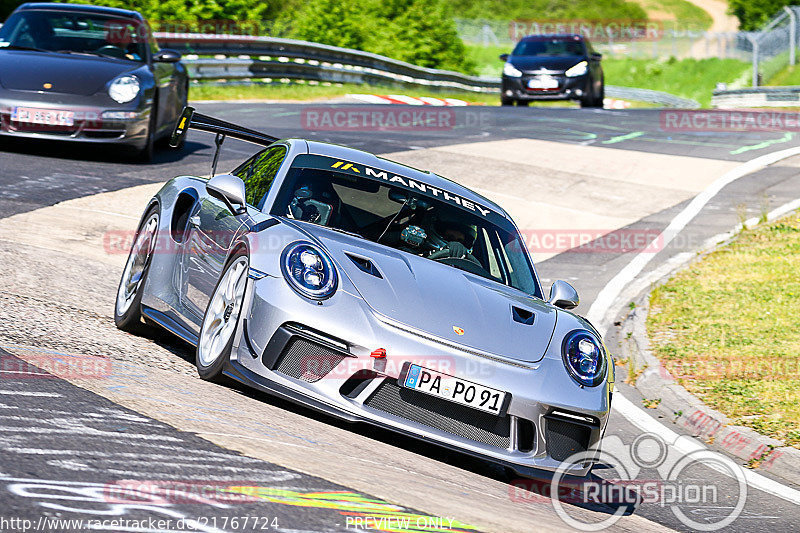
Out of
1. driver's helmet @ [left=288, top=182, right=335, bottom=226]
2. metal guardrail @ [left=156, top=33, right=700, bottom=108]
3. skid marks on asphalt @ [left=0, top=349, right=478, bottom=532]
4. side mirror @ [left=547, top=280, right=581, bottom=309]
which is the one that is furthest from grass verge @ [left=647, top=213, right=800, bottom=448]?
metal guardrail @ [left=156, top=33, right=700, bottom=108]

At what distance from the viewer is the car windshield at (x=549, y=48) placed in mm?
25594

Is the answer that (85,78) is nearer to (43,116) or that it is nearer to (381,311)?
(43,116)

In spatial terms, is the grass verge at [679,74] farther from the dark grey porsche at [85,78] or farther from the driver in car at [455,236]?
the driver in car at [455,236]

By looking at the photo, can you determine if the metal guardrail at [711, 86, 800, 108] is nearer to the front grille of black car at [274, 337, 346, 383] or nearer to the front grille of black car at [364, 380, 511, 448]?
the front grille of black car at [364, 380, 511, 448]

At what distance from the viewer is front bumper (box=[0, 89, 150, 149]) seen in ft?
38.9

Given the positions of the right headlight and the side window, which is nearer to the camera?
the side window

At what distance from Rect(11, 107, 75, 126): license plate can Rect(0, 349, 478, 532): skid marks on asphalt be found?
7.80 m

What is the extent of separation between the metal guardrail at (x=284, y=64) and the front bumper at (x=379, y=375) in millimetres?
18278

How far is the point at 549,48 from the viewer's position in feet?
84.6

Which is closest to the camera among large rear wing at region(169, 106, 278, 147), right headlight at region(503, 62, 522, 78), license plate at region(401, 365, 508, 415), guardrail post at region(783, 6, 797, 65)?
license plate at region(401, 365, 508, 415)

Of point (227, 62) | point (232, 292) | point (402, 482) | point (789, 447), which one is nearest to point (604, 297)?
point (789, 447)

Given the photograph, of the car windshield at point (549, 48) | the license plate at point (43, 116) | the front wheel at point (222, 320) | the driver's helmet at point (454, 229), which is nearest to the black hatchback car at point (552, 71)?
the car windshield at point (549, 48)

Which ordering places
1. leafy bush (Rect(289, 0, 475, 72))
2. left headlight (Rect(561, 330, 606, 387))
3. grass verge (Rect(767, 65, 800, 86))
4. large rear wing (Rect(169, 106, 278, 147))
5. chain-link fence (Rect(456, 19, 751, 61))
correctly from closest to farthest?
left headlight (Rect(561, 330, 606, 387)), large rear wing (Rect(169, 106, 278, 147)), grass verge (Rect(767, 65, 800, 86)), leafy bush (Rect(289, 0, 475, 72)), chain-link fence (Rect(456, 19, 751, 61))

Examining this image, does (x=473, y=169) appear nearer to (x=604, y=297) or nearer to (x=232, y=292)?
(x=604, y=297)
